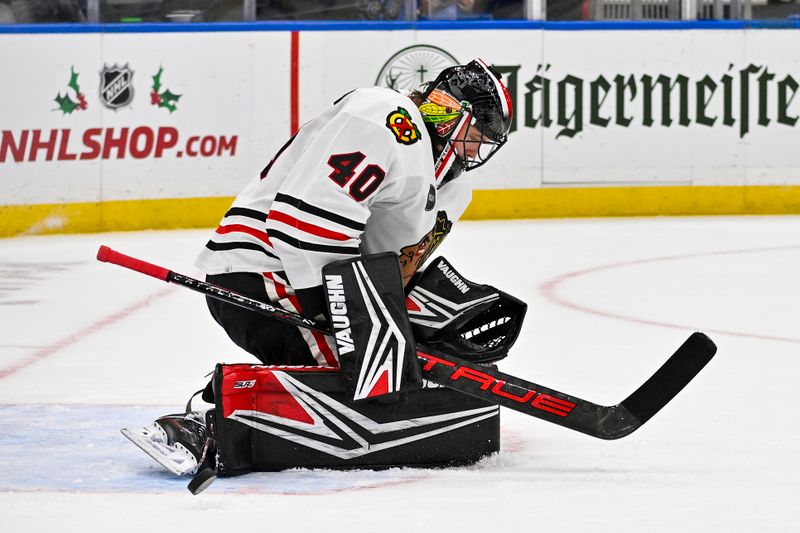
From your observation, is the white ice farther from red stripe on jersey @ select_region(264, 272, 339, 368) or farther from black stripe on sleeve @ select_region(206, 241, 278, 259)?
black stripe on sleeve @ select_region(206, 241, 278, 259)

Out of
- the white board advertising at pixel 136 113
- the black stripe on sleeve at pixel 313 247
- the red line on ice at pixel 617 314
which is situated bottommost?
the red line on ice at pixel 617 314

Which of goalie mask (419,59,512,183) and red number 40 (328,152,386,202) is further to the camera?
goalie mask (419,59,512,183)

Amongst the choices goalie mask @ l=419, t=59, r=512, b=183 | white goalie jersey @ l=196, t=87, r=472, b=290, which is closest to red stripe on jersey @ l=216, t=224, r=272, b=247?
white goalie jersey @ l=196, t=87, r=472, b=290

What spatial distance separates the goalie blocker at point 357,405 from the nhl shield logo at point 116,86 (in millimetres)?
4438

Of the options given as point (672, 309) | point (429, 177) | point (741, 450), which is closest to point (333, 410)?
point (429, 177)

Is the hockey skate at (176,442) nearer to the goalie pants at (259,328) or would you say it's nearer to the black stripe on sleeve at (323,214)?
the goalie pants at (259,328)

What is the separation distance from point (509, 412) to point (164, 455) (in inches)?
33.4

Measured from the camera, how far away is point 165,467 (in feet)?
7.66

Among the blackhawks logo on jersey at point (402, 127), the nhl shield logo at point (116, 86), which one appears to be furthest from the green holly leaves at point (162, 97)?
the blackhawks logo on jersey at point (402, 127)

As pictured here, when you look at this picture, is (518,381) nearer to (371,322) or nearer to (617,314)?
(371,322)

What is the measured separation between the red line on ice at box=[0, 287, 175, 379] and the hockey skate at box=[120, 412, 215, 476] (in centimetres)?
104

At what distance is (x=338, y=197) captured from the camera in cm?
225

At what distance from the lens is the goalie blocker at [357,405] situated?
2.26 meters

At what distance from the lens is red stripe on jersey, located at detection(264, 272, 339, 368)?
95.0 inches
